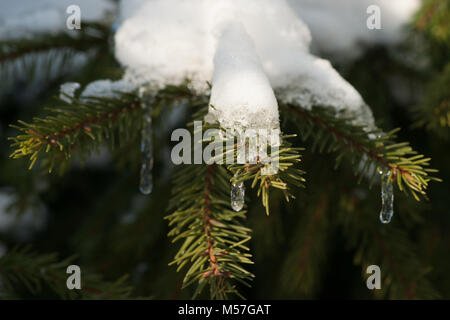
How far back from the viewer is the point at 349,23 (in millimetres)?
1170

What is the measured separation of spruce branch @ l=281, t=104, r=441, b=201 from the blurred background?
0.91 feet

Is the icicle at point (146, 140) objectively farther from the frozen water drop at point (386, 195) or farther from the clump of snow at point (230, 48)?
the frozen water drop at point (386, 195)

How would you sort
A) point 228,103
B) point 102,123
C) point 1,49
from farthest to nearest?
point 1,49 → point 102,123 → point 228,103

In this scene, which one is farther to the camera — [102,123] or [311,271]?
[311,271]

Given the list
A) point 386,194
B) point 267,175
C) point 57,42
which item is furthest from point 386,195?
point 57,42

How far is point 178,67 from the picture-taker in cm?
73

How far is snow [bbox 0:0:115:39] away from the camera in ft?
3.55

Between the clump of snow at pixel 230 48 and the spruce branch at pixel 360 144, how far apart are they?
25 millimetres

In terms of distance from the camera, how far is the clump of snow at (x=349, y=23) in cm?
114

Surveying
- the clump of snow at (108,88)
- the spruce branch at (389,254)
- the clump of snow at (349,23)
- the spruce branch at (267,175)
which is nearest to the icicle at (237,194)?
the spruce branch at (267,175)
